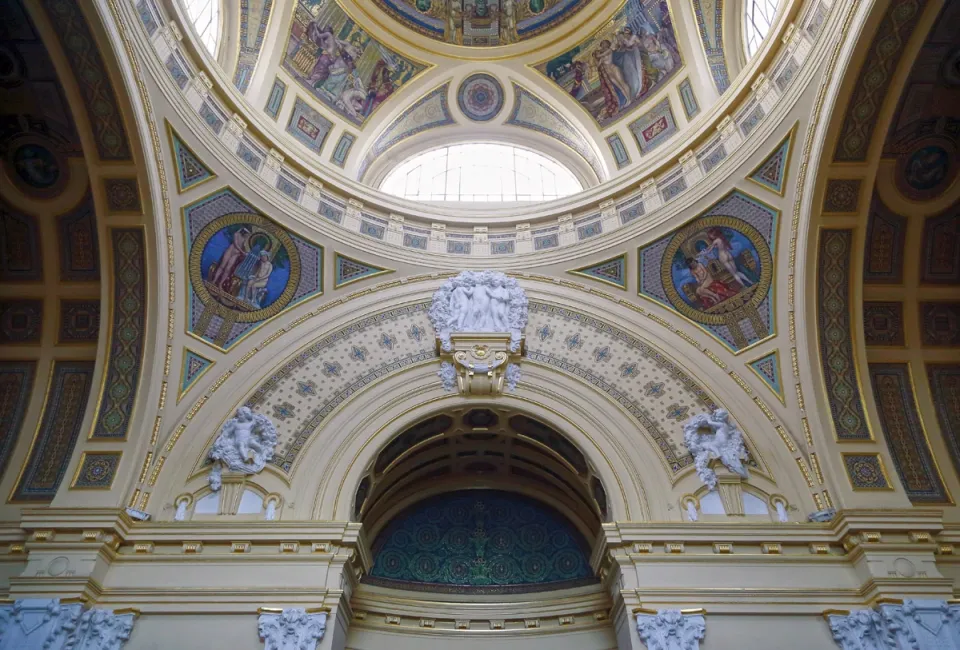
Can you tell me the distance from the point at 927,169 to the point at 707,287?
3828mm

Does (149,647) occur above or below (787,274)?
below

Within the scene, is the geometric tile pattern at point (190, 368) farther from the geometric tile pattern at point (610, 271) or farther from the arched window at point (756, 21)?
the arched window at point (756, 21)

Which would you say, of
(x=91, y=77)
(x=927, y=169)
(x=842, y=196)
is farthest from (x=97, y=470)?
(x=927, y=169)

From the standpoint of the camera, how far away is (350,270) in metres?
13.5

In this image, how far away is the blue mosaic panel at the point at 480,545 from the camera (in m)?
14.1

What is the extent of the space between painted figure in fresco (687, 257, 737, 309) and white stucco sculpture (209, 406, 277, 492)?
8.06m

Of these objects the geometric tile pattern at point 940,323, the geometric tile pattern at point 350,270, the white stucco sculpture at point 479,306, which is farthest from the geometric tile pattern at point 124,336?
the geometric tile pattern at point 940,323

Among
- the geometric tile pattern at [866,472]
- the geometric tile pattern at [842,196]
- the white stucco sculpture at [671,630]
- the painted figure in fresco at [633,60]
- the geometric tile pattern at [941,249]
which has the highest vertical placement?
the painted figure in fresco at [633,60]

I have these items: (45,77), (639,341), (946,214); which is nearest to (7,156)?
(45,77)

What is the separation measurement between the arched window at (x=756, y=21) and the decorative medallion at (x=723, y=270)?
11.6ft

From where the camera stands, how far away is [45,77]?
31.3 ft

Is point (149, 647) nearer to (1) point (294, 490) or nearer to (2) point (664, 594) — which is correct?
(1) point (294, 490)

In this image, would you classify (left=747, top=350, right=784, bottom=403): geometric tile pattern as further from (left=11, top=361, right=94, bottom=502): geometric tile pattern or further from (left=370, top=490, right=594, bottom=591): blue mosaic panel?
(left=11, top=361, right=94, bottom=502): geometric tile pattern

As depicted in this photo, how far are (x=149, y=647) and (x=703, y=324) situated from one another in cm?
1033
